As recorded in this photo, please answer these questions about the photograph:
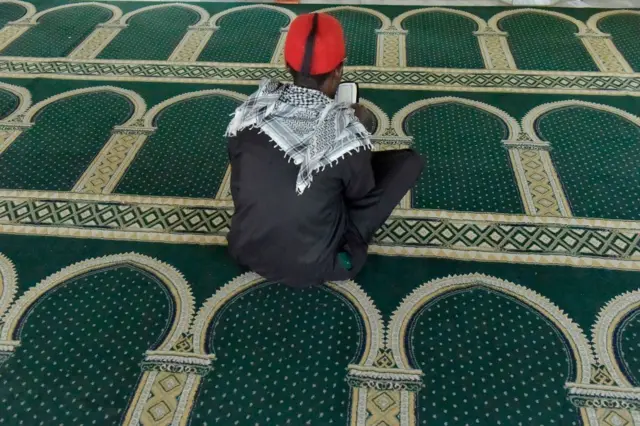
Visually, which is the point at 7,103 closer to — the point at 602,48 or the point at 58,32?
the point at 58,32

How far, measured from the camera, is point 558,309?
5.24ft

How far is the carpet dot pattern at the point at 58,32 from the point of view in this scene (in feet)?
10.1

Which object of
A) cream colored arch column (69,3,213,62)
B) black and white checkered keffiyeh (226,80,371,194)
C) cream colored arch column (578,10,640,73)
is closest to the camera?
black and white checkered keffiyeh (226,80,371,194)

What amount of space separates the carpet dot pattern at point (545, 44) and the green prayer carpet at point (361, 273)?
0.03 metres

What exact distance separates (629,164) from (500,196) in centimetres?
58

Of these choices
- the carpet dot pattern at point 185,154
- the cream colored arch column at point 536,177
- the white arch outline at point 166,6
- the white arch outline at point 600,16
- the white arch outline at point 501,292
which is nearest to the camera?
the white arch outline at point 501,292

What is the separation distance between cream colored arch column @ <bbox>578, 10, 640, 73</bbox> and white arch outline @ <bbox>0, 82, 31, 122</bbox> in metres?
2.88

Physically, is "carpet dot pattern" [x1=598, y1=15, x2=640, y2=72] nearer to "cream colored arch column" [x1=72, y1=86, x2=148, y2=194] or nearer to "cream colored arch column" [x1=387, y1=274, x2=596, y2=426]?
"cream colored arch column" [x1=387, y1=274, x2=596, y2=426]

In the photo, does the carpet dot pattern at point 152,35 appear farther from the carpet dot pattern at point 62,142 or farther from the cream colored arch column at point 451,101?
the cream colored arch column at point 451,101

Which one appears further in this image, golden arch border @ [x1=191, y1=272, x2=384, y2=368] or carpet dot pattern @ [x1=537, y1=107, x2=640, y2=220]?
carpet dot pattern @ [x1=537, y1=107, x2=640, y2=220]

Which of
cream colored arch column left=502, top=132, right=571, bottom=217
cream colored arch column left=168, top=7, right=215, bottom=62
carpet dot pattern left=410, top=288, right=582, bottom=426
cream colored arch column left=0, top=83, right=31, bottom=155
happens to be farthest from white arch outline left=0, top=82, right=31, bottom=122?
cream colored arch column left=502, top=132, right=571, bottom=217

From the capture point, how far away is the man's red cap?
1.29 metres

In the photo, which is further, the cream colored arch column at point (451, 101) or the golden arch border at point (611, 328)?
the cream colored arch column at point (451, 101)

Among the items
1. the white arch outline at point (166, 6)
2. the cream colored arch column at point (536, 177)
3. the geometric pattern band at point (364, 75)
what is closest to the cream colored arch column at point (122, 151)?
the geometric pattern band at point (364, 75)
